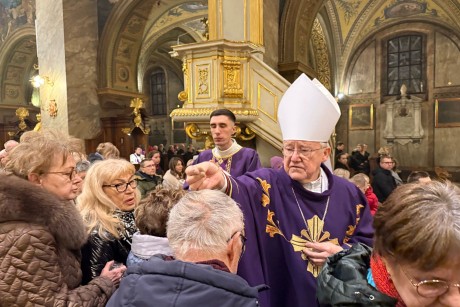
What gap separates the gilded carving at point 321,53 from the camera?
1387 cm

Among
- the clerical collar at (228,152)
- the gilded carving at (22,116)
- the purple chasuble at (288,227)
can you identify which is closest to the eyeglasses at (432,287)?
the purple chasuble at (288,227)

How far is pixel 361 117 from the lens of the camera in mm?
16719

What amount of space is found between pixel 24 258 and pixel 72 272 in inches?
10.6

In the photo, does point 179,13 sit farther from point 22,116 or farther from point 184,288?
point 184,288

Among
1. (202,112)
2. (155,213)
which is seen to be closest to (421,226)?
(155,213)

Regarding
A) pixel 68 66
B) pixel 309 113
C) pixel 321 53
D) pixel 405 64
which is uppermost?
pixel 321 53

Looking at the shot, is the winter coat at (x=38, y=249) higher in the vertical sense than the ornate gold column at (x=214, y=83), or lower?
lower

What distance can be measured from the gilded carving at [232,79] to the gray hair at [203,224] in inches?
156

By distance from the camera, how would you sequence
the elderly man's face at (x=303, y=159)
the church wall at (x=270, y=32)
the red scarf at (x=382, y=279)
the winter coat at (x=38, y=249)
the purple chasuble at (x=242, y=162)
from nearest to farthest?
1. the red scarf at (x=382, y=279)
2. the winter coat at (x=38, y=249)
3. the elderly man's face at (x=303, y=159)
4. the purple chasuble at (x=242, y=162)
5. the church wall at (x=270, y=32)

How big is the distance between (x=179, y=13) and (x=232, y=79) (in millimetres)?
11024

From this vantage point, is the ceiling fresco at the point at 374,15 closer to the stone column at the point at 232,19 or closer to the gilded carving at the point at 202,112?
the stone column at the point at 232,19

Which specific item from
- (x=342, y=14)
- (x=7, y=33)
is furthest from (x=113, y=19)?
(x=342, y=14)

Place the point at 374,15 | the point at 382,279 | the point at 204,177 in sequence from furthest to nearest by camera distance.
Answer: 1. the point at 374,15
2. the point at 204,177
3. the point at 382,279

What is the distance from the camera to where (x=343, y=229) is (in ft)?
6.80
